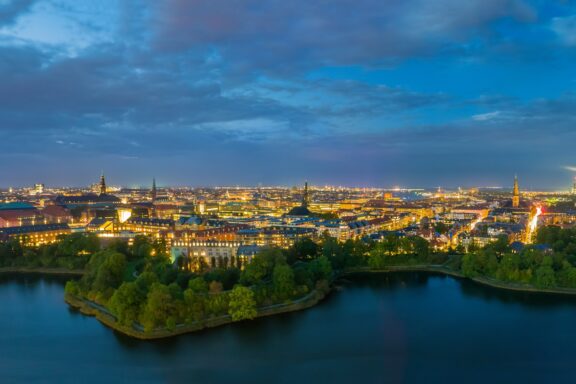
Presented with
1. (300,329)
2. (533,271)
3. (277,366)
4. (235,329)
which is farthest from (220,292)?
(533,271)

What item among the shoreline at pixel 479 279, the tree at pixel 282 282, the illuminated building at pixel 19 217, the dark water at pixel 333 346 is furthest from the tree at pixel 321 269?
the illuminated building at pixel 19 217

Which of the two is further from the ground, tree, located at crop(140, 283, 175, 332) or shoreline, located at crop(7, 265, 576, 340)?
tree, located at crop(140, 283, 175, 332)

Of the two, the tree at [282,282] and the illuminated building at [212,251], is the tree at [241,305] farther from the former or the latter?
the illuminated building at [212,251]

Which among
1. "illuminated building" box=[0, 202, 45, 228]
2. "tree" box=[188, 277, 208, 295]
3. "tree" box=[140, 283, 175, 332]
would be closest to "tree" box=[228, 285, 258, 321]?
"tree" box=[188, 277, 208, 295]

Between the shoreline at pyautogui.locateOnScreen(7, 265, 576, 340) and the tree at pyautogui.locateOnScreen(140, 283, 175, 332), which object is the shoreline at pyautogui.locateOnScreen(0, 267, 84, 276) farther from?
the tree at pyautogui.locateOnScreen(140, 283, 175, 332)

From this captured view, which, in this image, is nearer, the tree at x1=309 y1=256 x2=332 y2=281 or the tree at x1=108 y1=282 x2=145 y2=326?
the tree at x1=108 y1=282 x2=145 y2=326

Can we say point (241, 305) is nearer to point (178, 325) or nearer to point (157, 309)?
point (178, 325)

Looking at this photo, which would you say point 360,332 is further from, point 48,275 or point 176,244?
point 48,275
